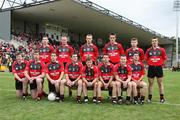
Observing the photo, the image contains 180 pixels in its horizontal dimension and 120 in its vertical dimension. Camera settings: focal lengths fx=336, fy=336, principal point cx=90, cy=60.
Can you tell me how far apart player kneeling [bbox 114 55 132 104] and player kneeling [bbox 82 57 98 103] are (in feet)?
1.65

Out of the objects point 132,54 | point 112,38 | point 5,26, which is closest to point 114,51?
point 112,38

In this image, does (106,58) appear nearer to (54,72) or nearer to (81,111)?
(54,72)

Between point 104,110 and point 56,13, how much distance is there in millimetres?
28098

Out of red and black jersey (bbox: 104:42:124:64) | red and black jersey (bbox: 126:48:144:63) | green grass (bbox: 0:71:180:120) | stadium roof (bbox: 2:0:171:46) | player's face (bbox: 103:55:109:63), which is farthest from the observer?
stadium roof (bbox: 2:0:171:46)

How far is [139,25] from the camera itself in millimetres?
44062

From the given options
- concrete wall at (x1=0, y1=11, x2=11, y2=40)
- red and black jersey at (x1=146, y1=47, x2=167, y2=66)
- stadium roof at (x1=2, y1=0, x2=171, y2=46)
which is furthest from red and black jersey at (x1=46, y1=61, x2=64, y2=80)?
concrete wall at (x1=0, y1=11, x2=11, y2=40)

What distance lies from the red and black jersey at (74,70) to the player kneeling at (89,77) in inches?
7.4

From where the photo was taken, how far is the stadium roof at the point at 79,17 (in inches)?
1230

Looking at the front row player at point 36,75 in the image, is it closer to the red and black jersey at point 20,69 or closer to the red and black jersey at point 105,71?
the red and black jersey at point 20,69

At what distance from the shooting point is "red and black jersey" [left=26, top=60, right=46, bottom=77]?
857cm

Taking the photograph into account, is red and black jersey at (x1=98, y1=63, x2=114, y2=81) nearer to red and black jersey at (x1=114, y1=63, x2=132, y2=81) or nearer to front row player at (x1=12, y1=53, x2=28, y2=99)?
red and black jersey at (x1=114, y1=63, x2=132, y2=81)

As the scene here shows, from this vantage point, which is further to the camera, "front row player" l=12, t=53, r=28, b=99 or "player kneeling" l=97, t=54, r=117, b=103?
"front row player" l=12, t=53, r=28, b=99

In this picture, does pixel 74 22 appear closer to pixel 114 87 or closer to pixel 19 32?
pixel 19 32

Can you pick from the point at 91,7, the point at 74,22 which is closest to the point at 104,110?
the point at 91,7
